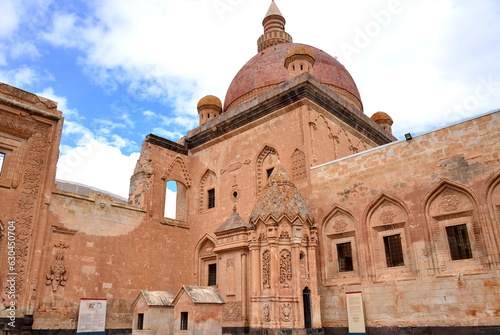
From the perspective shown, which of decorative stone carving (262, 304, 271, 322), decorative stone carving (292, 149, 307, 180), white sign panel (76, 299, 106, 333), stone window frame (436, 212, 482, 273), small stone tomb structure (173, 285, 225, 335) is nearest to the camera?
small stone tomb structure (173, 285, 225, 335)

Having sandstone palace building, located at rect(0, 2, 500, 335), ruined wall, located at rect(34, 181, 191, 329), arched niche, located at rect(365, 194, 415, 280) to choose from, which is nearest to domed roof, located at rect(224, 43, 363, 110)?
sandstone palace building, located at rect(0, 2, 500, 335)

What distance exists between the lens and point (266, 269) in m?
9.88

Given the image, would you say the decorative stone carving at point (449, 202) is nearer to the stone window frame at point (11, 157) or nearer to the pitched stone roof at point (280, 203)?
the pitched stone roof at point (280, 203)

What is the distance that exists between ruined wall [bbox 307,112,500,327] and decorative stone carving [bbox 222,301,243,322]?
258 cm

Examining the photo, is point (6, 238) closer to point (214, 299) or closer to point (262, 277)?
point (214, 299)

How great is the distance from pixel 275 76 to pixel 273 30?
6.49 metres

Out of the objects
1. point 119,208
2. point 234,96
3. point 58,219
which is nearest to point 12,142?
point 58,219

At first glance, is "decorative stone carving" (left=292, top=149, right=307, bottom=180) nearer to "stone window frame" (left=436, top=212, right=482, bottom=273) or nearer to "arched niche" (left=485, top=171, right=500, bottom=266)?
"stone window frame" (left=436, top=212, right=482, bottom=273)

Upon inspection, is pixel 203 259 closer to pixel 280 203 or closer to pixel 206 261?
pixel 206 261

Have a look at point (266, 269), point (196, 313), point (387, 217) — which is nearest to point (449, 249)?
point (387, 217)

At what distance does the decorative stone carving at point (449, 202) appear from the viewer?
9531 mm

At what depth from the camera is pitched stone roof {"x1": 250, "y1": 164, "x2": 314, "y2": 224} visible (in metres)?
10.3

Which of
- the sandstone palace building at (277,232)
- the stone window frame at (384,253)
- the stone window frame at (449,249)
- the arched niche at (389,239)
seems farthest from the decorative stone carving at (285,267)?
the stone window frame at (449,249)

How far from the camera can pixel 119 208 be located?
13719 mm
